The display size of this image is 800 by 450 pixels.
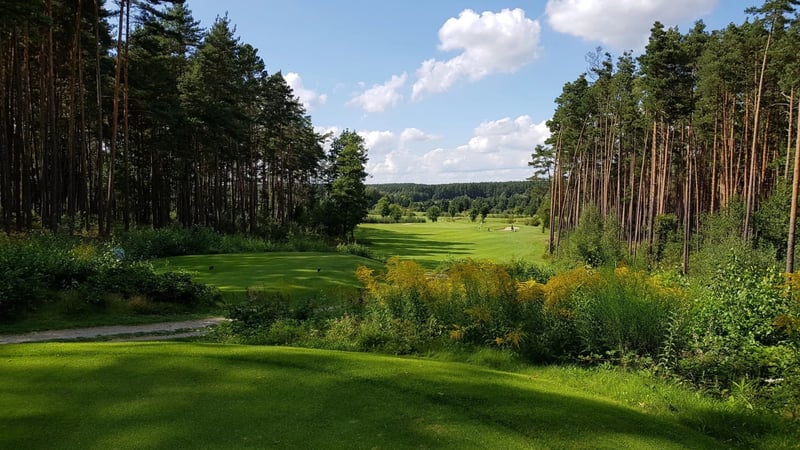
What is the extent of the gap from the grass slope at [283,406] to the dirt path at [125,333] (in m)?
4.53

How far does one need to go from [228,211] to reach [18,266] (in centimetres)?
3492

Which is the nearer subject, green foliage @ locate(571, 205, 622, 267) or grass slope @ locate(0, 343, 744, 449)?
grass slope @ locate(0, 343, 744, 449)

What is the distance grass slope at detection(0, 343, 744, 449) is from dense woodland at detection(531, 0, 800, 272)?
19.1 m

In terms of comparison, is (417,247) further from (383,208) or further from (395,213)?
(383,208)

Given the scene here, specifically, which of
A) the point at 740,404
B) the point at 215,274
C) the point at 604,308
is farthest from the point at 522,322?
the point at 215,274

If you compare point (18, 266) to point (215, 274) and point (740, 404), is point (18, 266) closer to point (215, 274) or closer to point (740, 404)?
point (215, 274)

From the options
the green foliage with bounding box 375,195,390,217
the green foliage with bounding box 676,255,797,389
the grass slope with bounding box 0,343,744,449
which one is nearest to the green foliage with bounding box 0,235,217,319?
the grass slope with bounding box 0,343,744,449

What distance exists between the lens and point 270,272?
857 inches

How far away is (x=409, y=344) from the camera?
32.0 feet

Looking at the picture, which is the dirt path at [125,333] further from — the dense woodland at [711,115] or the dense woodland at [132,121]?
the dense woodland at [711,115]

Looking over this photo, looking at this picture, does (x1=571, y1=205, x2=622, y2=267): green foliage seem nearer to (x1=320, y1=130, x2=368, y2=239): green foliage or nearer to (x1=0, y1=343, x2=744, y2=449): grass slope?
(x1=320, y1=130, x2=368, y2=239): green foliage

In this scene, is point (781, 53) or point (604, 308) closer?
point (604, 308)

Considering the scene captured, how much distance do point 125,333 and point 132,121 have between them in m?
30.3

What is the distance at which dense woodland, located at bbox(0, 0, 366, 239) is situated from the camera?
23578 mm
